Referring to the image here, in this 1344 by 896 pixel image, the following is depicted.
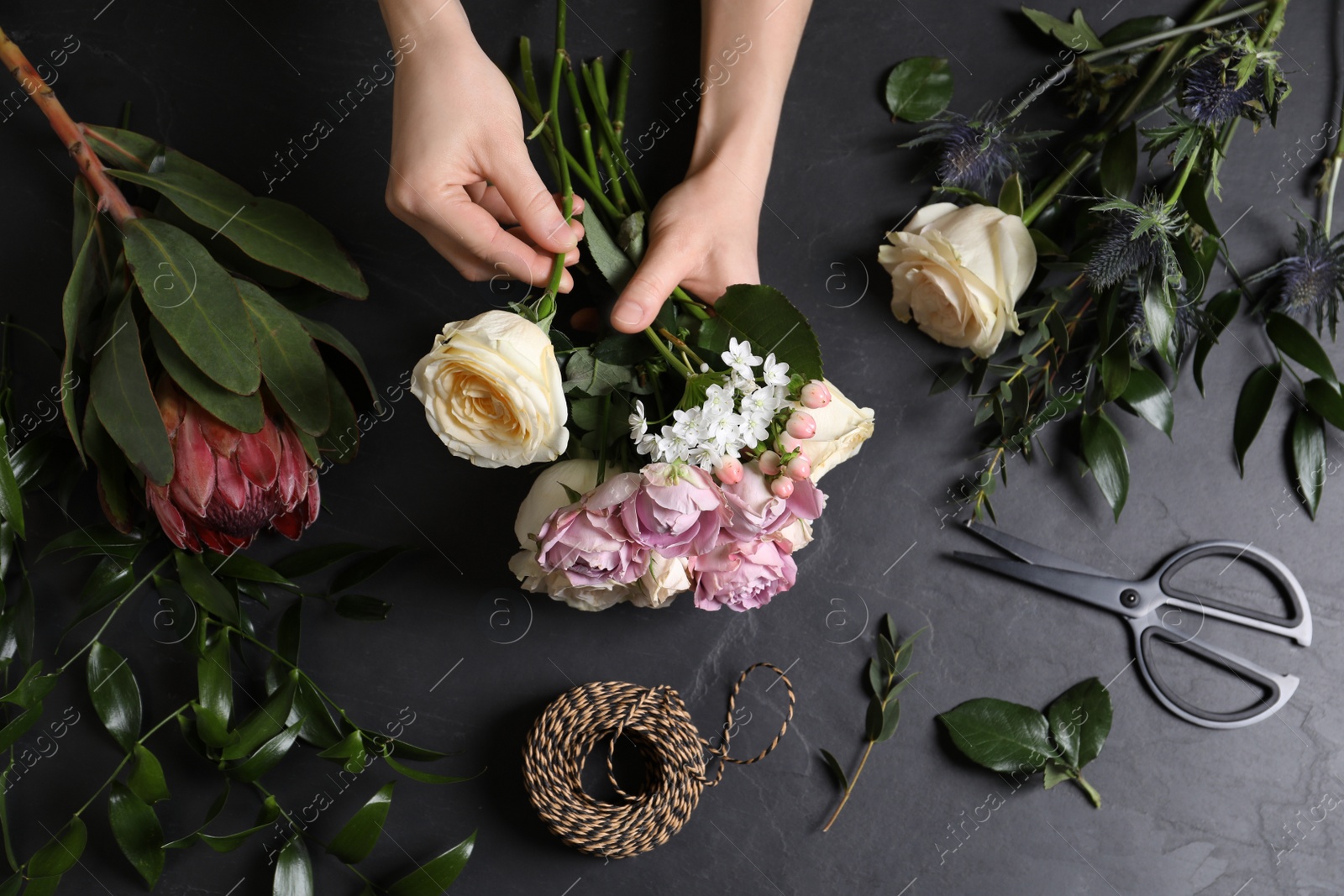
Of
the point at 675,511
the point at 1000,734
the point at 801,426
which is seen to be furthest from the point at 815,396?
the point at 1000,734

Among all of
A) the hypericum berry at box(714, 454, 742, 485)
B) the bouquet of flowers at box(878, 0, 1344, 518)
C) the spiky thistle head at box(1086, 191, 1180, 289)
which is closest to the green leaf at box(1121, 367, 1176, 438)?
the bouquet of flowers at box(878, 0, 1344, 518)

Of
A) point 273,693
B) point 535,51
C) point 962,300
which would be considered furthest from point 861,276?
point 273,693

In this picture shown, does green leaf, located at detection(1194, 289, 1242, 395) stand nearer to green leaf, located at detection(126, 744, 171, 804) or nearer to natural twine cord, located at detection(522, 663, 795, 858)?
natural twine cord, located at detection(522, 663, 795, 858)

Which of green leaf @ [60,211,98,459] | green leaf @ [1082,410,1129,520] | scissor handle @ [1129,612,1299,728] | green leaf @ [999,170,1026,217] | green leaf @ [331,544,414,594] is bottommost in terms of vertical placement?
scissor handle @ [1129,612,1299,728]

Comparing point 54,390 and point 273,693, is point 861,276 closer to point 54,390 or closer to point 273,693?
Result: point 273,693

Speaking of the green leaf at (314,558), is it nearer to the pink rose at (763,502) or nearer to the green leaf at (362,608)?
the green leaf at (362,608)

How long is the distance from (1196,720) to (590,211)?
857mm

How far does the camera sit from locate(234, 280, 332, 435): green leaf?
783 millimetres

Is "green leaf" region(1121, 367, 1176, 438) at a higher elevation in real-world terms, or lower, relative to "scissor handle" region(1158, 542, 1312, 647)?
higher

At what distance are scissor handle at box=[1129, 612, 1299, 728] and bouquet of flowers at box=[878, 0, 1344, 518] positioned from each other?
154 millimetres

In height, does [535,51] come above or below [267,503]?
above

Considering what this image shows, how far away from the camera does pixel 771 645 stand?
989 mm

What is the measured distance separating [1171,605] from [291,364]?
3.14 feet

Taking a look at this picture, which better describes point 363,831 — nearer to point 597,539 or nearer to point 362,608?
point 362,608
